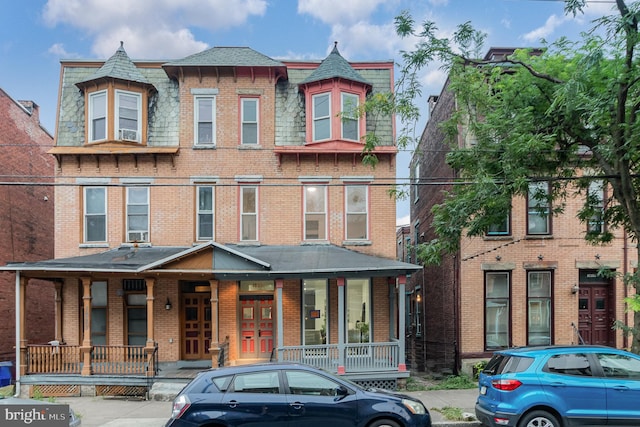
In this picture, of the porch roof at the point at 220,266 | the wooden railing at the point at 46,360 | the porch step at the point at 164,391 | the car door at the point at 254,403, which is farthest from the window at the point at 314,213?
the car door at the point at 254,403

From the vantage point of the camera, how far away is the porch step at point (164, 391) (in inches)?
473

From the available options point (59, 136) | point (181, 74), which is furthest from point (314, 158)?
point (59, 136)

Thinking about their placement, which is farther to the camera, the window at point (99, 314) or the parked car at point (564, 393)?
the window at point (99, 314)

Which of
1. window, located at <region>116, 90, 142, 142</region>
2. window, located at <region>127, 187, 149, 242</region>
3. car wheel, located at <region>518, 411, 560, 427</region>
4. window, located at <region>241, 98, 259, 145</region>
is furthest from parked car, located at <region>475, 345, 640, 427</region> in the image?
window, located at <region>116, 90, 142, 142</region>

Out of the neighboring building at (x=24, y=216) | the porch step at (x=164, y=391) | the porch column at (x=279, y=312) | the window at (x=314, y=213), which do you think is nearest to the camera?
the porch step at (x=164, y=391)

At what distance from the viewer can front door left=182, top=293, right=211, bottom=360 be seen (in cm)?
1503

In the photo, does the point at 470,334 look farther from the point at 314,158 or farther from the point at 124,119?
the point at 124,119

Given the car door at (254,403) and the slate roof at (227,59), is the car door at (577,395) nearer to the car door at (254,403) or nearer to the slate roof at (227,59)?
Answer: the car door at (254,403)

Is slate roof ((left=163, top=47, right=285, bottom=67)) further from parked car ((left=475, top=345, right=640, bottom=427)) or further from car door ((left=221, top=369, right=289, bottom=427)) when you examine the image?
parked car ((left=475, top=345, right=640, bottom=427))

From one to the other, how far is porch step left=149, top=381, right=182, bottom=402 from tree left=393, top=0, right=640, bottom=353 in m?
7.44

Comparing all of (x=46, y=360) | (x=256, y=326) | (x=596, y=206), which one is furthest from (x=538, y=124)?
(x=46, y=360)

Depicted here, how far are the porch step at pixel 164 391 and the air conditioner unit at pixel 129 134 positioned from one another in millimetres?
7993

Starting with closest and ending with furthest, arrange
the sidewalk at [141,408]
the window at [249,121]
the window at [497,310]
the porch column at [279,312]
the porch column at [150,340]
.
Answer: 1. the sidewalk at [141,408]
2. the porch column at [150,340]
3. the porch column at [279,312]
4. the window at [497,310]
5. the window at [249,121]

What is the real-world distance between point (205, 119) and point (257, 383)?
34.9 feet
